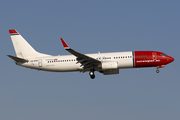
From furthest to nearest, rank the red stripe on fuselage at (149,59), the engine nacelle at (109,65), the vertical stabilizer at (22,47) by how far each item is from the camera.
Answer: the vertical stabilizer at (22,47) < the red stripe on fuselage at (149,59) < the engine nacelle at (109,65)

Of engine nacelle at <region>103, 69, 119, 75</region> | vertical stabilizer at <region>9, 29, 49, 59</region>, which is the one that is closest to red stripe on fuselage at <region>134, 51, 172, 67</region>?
engine nacelle at <region>103, 69, 119, 75</region>

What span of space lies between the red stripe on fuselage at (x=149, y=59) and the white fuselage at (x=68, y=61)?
96 centimetres

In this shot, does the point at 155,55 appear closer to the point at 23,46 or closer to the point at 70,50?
the point at 70,50

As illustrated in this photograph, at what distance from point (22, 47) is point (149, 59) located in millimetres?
22059

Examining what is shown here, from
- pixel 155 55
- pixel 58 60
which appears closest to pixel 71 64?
pixel 58 60

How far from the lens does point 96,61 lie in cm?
4959

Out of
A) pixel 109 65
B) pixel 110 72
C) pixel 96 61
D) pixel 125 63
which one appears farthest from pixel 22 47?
pixel 125 63

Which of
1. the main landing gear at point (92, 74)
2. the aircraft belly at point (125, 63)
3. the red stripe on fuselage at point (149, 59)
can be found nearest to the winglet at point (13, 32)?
the main landing gear at point (92, 74)

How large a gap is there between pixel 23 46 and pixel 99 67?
14.6 meters

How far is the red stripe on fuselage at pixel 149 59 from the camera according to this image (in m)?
50.0

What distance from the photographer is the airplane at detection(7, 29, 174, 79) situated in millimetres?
49844

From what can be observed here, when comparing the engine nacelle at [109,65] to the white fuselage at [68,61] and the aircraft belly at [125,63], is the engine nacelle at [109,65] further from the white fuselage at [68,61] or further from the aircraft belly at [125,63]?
the aircraft belly at [125,63]

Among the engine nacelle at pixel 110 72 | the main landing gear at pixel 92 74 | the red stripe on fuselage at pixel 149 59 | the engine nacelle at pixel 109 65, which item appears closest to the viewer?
the engine nacelle at pixel 109 65

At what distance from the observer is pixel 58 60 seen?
5191cm
